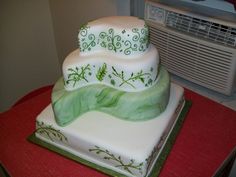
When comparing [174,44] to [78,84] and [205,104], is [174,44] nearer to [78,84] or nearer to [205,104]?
[205,104]

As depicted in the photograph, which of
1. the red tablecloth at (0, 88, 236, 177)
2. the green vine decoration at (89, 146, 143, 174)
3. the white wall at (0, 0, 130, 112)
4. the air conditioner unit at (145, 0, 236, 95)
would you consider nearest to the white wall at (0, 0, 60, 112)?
the white wall at (0, 0, 130, 112)

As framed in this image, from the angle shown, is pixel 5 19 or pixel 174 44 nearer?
pixel 174 44

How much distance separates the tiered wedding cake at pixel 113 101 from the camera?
74 centimetres

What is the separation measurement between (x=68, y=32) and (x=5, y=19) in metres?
0.37

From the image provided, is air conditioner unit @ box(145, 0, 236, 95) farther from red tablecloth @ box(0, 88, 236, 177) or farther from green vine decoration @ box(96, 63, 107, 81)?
green vine decoration @ box(96, 63, 107, 81)

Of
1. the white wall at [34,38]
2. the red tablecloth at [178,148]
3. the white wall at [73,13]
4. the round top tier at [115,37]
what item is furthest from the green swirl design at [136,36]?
the white wall at [34,38]

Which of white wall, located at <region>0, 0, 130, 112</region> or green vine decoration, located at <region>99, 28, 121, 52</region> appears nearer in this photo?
green vine decoration, located at <region>99, 28, 121, 52</region>

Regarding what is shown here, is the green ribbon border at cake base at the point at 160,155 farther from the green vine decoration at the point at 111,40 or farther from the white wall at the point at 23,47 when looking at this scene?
the white wall at the point at 23,47

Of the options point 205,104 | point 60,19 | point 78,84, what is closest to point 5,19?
point 60,19

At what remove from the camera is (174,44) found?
3.48 ft

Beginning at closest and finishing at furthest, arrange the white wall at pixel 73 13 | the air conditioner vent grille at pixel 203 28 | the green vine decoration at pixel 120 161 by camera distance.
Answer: the green vine decoration at pixel 120 161
the air conditioner vent grille at pixel 203 28
the white wall at pixel 73 13

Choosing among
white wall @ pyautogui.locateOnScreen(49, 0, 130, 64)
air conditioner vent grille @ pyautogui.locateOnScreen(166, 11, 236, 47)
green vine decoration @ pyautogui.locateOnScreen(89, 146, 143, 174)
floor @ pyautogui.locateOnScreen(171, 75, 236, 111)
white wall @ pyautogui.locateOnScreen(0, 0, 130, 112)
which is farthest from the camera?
white wall @ pyautogui.locateOnScreen(0, 0, 130, 112)

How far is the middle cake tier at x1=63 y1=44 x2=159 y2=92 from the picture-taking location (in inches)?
29.3

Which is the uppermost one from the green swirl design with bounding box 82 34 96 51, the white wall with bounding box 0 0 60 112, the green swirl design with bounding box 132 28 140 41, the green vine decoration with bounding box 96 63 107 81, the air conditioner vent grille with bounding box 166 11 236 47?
the green swirl design with bounding box 132 28 140 41
